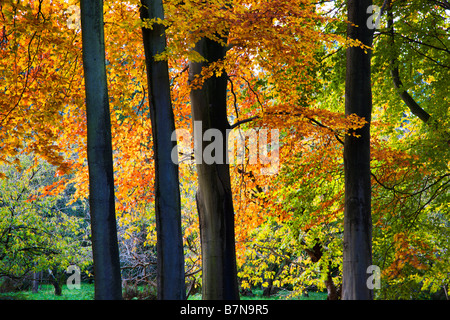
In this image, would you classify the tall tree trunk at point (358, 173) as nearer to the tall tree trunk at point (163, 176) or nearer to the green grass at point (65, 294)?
the tall tree trunk at point (163, 176)

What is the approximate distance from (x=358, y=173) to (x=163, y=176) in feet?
12.4

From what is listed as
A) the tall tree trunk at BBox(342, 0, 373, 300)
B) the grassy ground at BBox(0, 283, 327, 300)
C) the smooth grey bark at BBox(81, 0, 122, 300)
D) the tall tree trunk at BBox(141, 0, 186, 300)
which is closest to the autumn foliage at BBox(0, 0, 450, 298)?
the tall tree trunk at BBox(141, 0, 186, 300)

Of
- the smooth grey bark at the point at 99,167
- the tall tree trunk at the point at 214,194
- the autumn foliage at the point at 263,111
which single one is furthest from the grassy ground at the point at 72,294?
the smooth grey bark at the point at 99,167

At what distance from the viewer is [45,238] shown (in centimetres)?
1438

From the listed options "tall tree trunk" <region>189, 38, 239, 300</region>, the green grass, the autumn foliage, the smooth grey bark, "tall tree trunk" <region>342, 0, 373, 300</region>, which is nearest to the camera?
the smooth grey bark

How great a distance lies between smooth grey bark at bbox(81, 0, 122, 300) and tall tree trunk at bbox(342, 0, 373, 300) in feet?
13.8

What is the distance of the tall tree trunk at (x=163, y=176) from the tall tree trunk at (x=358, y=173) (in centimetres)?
333

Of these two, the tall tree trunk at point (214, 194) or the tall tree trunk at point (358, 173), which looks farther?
the tall tree trunk at point (358, 173)

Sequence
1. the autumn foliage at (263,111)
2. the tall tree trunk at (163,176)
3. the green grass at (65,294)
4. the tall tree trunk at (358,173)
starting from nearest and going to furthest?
the tall tree trunk at (163,176)
the autumn foliage at (263,111)
the tall tree trunk at (358,173)
the green grass at (65,294)

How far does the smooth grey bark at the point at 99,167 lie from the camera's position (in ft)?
17.0

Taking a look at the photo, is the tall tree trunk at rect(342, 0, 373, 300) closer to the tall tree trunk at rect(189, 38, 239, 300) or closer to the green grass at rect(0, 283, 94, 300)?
the tall tree trunk at rect(189, 38, 239, 300)

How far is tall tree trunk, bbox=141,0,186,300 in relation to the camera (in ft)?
19.1
